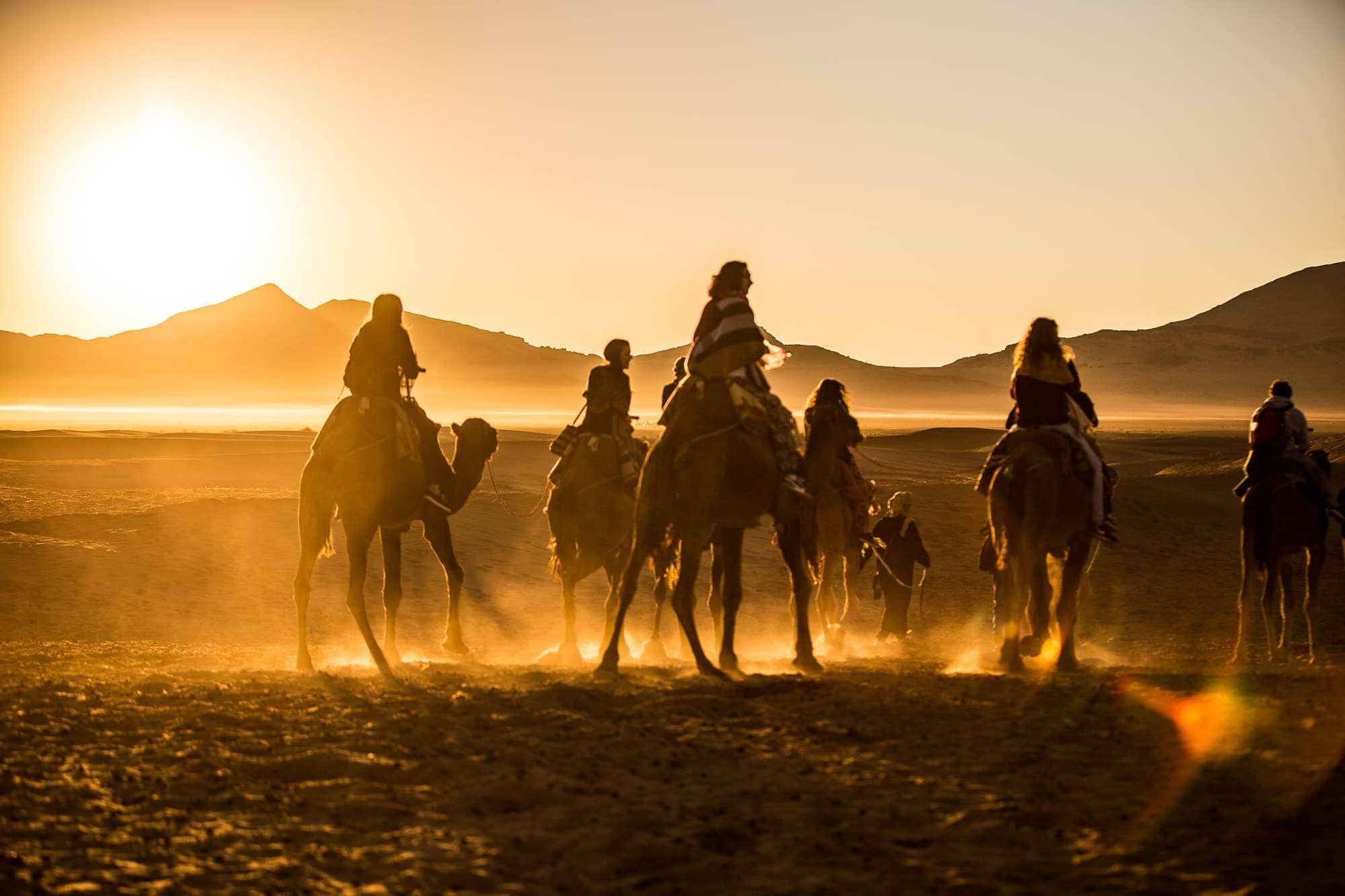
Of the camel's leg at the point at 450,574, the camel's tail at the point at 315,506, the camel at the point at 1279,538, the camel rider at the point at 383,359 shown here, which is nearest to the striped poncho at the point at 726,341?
the camel rider at the point at 383,359

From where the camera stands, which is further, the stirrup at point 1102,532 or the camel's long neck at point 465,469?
the camel's long neck at point 465,469

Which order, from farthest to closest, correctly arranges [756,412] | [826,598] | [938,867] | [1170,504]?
[1170,504]
[826,598]
[756,412]
[938,867]

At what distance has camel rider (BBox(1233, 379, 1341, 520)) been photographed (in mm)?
13961

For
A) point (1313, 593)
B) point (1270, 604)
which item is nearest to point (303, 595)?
point (1270, 604)

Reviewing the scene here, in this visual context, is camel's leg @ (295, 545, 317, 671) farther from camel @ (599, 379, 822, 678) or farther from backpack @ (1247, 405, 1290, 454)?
backpack @ (1247, 405, 1290, 454)

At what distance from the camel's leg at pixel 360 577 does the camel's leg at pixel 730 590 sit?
277 centimetres

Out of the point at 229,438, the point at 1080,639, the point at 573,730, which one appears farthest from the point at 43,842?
the point at 229,438

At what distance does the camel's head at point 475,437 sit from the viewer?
14281 mm

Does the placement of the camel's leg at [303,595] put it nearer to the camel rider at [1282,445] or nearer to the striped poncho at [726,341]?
the striped poncho at [726,341]

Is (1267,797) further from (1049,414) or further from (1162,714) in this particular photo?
(1049,414)

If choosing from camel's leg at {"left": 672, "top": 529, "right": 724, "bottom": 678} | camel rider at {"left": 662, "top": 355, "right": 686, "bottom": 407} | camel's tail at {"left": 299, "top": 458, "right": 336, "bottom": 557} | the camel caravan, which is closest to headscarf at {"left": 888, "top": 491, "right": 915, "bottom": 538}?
the camel caravan

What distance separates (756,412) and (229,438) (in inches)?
2186

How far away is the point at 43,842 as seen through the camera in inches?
264

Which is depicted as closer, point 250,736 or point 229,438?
point 250,736
